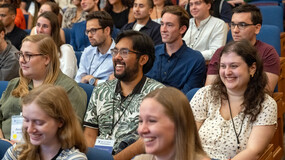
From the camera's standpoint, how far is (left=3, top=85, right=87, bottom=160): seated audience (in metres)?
1.97

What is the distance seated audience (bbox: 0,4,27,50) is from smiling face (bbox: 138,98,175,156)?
3552 millimetres

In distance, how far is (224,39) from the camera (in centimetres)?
409

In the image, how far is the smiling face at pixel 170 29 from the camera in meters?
3.59

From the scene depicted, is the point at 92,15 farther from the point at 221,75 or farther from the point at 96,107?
the point at 221,75

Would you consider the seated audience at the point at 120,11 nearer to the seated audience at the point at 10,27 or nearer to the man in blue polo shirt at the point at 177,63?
the seated audience at the point at 10,27

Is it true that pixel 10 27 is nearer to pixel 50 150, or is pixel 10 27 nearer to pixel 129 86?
pixel 129 86

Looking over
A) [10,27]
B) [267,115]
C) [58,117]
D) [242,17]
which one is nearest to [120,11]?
[10,27]

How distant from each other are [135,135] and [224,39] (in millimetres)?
1823

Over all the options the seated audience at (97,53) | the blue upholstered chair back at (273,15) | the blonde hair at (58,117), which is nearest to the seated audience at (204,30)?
the blue upholstered chair back at (273,15)

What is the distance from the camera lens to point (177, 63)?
3482mm

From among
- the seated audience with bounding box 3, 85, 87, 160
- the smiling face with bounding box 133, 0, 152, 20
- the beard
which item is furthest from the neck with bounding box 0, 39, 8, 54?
the seated audience with bounding box 3, 85, 87, 160

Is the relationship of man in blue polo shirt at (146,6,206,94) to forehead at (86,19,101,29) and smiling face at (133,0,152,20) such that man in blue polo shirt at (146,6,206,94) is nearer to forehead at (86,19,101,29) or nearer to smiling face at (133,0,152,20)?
forehead at (86,19,101,29)

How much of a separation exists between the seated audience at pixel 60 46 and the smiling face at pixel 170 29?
2.72 feet

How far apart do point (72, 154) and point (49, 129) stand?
0.14 meters
